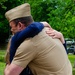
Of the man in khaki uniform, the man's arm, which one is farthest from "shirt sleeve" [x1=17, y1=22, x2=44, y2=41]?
the man's arm

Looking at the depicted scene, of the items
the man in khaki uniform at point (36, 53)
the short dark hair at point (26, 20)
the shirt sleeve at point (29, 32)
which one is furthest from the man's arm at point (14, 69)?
the short dark hair at point (26, 20)

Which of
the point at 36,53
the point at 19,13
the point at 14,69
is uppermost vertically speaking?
the point at 19,13

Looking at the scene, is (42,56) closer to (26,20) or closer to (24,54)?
(24,54)

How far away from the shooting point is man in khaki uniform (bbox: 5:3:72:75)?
132 inches

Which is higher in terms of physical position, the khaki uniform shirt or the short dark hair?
the short dark hair

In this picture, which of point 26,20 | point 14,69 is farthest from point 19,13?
point 14,69

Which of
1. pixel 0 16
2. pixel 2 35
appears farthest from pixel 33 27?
pixel 2 35

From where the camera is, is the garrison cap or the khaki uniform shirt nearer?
the khaki uniform shirt

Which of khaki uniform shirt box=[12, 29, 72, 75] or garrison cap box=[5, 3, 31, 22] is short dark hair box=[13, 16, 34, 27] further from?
khaki uniform shirt box=[12, 29, 72, 75]

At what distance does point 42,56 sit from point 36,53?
0.08 meters

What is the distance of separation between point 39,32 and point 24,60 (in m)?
0.31

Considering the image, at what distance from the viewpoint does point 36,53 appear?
3.38 m

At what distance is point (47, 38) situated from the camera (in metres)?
3.48

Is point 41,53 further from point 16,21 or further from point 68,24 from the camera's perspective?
point 68,24
